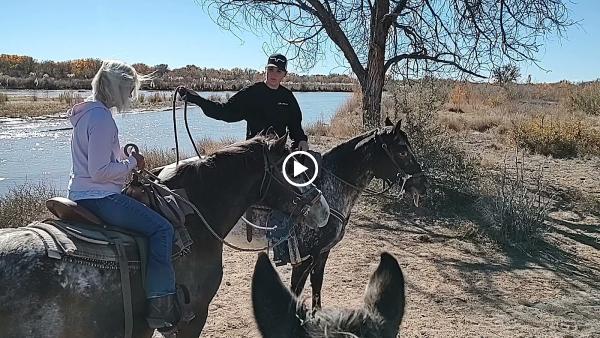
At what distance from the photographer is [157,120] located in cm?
2609

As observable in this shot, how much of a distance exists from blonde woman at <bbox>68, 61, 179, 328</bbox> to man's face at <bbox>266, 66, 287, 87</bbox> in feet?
7.01

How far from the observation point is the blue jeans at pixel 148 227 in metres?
2.96

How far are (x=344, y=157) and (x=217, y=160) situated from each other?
6.60ft

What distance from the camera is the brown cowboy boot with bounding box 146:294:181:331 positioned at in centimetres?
297

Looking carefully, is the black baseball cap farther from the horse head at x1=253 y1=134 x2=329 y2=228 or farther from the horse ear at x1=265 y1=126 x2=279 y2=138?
the horse head at x1=253 y1=134 x2=329 y2=228

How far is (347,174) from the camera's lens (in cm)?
538

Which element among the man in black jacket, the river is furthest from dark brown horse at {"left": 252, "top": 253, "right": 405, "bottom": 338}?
the river

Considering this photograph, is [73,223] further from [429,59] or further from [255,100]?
[429,59]

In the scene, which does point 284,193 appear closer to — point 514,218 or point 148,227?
point 148,227

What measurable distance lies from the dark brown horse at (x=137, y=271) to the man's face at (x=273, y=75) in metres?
1.34

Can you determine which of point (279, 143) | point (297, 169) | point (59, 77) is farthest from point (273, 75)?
point (59, 77)

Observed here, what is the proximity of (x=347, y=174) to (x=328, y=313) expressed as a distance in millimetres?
3704

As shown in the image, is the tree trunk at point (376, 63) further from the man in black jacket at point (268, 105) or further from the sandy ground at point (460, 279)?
the man in black jacket at point (268, 105)

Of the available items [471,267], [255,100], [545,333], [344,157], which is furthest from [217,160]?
[471,267]
